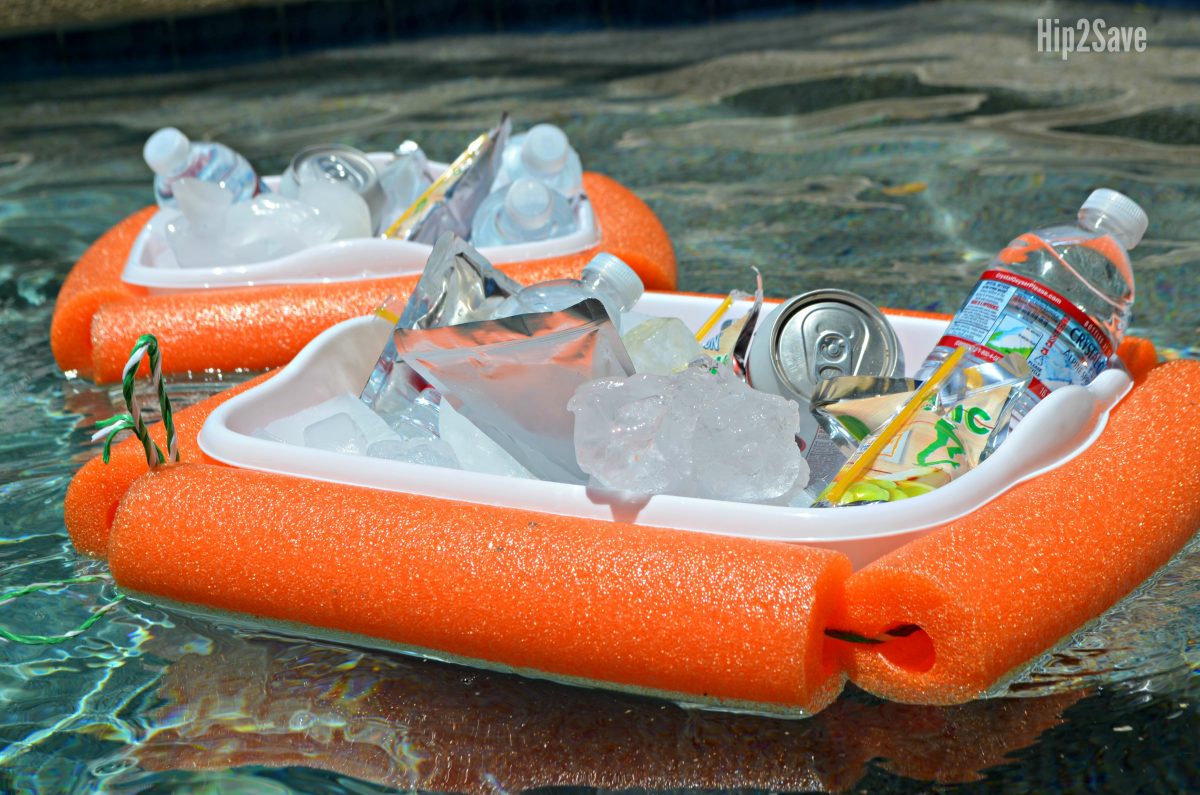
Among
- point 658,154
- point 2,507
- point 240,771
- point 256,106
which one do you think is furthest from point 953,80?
point 240,771

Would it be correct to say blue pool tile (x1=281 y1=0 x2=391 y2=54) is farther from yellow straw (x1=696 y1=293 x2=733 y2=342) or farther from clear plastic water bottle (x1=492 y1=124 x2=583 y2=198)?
yellow straw (x1=696 y1=293 x2=733 y2=342)

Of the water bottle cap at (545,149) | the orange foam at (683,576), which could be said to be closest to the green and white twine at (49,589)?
the orange foam at (683,576)

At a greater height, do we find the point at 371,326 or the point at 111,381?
the point at 371,326

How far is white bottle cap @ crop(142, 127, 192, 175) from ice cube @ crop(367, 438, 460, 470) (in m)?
1.24

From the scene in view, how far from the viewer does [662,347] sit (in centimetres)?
165

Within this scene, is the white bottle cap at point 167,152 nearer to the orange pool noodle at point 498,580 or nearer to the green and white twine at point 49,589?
the green and white twine at point 49,589

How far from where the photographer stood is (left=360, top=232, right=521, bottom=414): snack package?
1655 mm

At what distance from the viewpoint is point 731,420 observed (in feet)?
4.70

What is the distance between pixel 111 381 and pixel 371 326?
2.50 feet

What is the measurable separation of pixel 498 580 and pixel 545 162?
1.46 meters

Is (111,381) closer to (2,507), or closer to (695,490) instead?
(2,507)

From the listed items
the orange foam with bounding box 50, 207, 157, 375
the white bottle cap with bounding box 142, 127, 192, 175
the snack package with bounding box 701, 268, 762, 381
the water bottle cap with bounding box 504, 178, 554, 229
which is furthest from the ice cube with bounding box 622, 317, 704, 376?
the white bottle cap with bounding box 142, 127, 192, 175

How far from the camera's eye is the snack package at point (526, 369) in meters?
1.43

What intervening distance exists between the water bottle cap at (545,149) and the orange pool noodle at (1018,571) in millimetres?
1433
